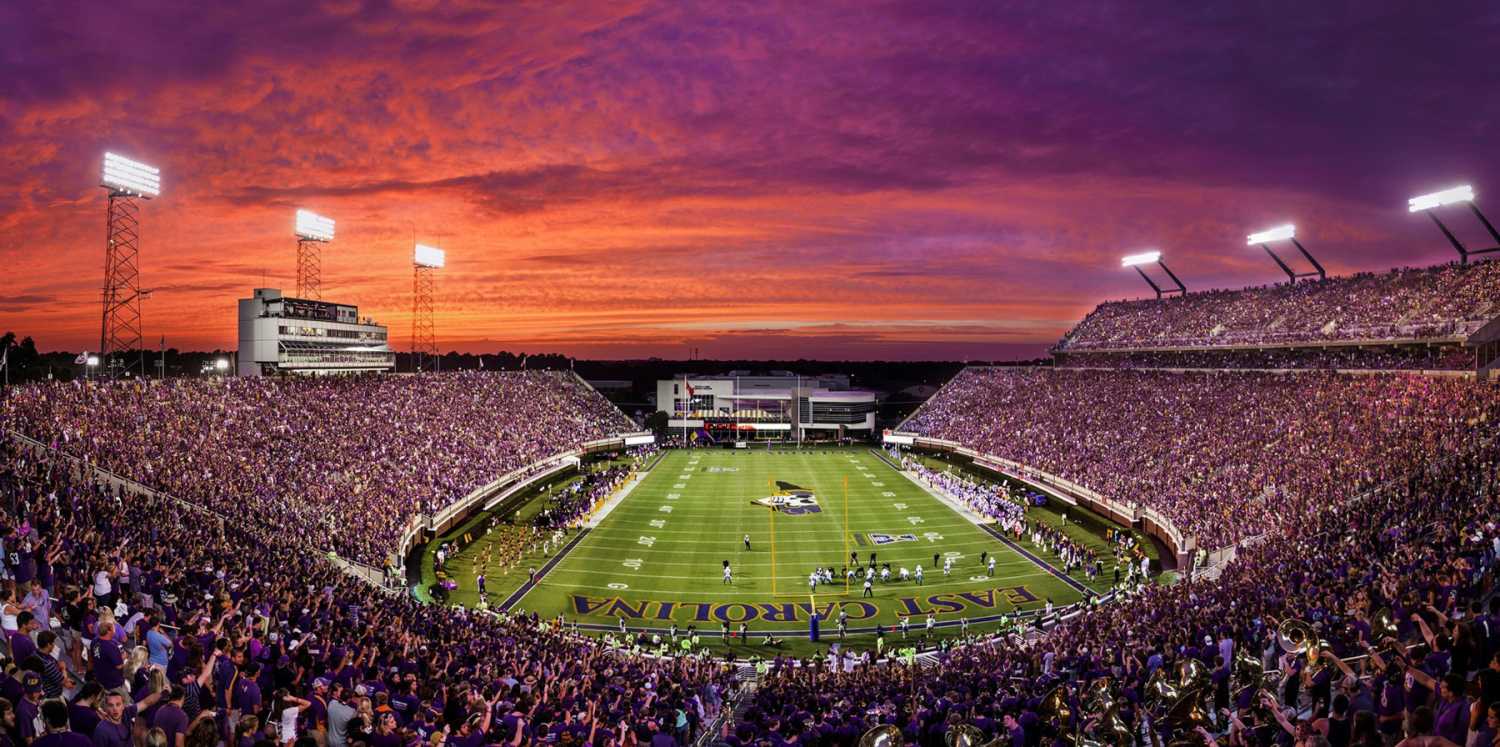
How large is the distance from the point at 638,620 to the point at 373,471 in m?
18.7

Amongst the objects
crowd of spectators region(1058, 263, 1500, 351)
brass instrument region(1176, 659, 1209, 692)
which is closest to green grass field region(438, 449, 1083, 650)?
brass instrument region(1176, 659, 1209, 692)

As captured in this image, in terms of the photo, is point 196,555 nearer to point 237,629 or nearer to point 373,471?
point 237,629

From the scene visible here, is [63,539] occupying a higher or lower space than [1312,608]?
higher

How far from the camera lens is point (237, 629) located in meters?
11.8

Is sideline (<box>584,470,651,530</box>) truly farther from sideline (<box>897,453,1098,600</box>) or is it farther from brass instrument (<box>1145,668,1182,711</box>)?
brass instrument (<box>1145,668,1182,711</box>)

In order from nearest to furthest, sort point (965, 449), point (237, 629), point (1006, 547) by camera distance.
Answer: point (237, 629) < point (1006, 547) < point (965, 449)

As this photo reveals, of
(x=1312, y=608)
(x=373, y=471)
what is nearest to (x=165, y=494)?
(x=373, y=471)

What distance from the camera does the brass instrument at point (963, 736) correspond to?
980 centimetres

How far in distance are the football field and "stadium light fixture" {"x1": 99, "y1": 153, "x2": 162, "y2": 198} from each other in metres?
26.2

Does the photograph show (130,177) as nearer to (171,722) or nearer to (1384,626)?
(171,722)

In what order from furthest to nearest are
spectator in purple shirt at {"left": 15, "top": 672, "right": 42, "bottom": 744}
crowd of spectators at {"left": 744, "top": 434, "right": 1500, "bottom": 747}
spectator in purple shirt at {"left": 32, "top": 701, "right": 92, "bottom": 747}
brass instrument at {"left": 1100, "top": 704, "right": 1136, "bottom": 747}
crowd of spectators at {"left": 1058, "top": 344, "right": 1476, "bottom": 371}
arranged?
crowd of spectators at {"left": 1058, "top": 344, "right": 1476, "bottom": 371}, brass instrument at {"left": 1100, "top": 704, "right": 1136, "bottom": 747}, crowd of spectators at {"left": 744, "top": 434, "right": 1500, "bottom": 747}, spectator in purple shirt at {"left": 15, "top": 672, "right": 42, "bottom": 744}, spectator in purple shirt at {"left": 32, "top": 701, "right": 92, "bottom": 747}

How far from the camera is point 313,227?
179 feet

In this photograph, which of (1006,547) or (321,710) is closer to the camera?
(321,710)

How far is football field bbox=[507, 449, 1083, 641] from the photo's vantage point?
29969 mm
